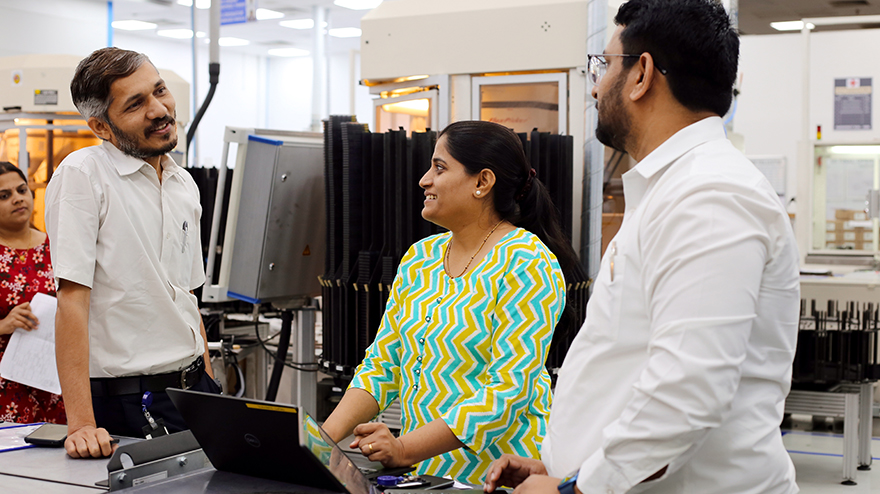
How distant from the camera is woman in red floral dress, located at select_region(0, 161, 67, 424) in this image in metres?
2.98

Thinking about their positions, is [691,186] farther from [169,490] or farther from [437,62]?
[437,62]

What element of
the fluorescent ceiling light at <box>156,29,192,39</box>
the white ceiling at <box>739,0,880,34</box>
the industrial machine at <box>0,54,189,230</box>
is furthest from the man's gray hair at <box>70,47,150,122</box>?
the fluorescent ceiling light at <box>156,29,192,39</box>

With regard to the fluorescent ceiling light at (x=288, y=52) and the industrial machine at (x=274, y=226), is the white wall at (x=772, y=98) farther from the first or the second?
the fluorescent ceiling light at (x=288, y=52)

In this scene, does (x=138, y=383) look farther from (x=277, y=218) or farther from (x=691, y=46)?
(x=691, y=46)

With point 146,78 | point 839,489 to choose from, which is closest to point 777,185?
point 839,489

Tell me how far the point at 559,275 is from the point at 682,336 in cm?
79

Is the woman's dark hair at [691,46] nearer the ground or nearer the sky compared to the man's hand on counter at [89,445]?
nearer the sky

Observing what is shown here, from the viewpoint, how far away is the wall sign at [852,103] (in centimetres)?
689

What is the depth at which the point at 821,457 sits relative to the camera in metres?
4.91

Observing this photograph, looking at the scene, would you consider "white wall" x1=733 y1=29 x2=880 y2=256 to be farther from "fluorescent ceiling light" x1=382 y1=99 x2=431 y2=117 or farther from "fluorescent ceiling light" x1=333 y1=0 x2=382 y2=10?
"fluorescent ceiling light" x1=333 y1=0 x2=382 y2=10

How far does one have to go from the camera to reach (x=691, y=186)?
1.10 metres

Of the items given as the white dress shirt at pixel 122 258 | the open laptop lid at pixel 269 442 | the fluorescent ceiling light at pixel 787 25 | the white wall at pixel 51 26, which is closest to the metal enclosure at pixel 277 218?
the white dress shirt at pixel 122 258

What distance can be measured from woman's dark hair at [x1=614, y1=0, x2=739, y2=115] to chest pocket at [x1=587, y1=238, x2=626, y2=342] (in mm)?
259

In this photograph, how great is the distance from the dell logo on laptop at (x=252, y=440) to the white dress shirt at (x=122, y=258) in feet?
2.54
